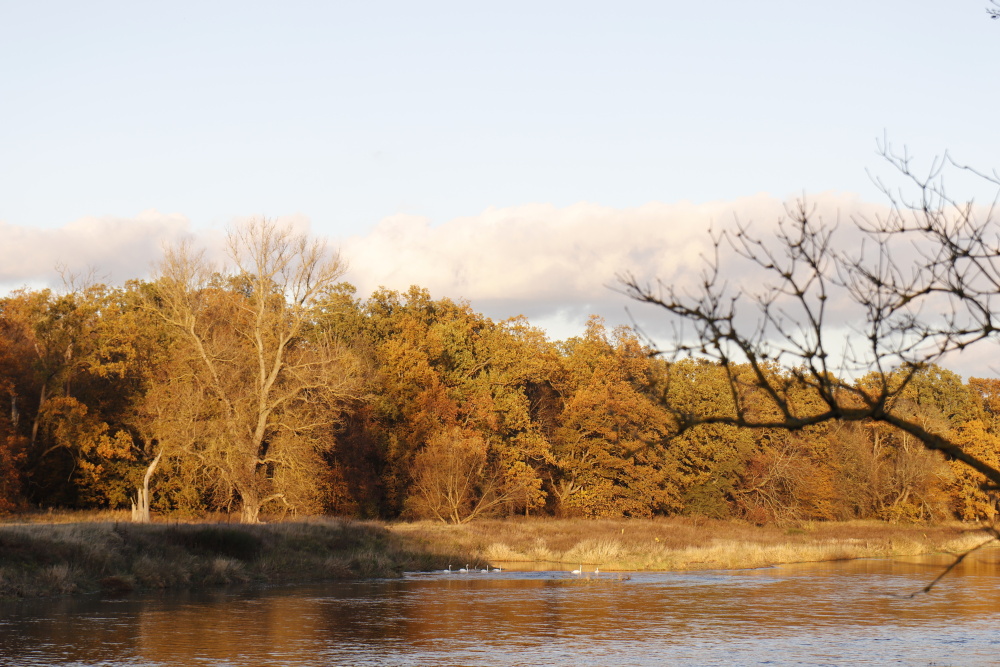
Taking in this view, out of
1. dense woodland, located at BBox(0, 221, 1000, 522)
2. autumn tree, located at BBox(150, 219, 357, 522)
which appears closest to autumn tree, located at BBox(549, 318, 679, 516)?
dense woodland, located at BBox(0, 221, 1000, 522)

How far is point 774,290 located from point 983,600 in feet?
87.7

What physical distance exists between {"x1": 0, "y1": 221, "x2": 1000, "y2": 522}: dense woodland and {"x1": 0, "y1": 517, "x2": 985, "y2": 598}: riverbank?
448cm

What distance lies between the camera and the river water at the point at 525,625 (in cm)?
2036

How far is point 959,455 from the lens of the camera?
5922 mm

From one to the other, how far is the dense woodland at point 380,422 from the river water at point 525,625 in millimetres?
9517

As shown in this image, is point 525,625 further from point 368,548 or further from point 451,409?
point 451,409

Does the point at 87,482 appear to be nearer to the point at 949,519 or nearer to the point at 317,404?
the point at 317,404

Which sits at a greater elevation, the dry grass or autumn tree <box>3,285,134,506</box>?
autumn tree <box>3,285,134,506</box>

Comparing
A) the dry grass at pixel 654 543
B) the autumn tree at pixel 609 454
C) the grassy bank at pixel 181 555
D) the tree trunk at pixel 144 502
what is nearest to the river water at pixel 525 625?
the grassy bank at pixel 181 555

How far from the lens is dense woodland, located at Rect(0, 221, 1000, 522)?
158ft

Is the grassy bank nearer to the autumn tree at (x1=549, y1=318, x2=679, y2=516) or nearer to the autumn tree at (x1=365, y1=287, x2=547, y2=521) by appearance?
the autumn tree at (x1=365, y1=287, x2=547, y2=521)

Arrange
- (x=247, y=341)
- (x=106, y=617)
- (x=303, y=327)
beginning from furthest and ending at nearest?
(x=303, y=327), (x=247, y=341), (x=106, y=617)

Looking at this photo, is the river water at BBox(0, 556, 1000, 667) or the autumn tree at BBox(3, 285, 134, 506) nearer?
the river water at BBox(0, 556, 1000, 667)

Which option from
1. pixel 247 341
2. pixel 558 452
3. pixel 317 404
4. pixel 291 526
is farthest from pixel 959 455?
pixel 558 452
